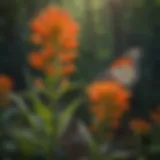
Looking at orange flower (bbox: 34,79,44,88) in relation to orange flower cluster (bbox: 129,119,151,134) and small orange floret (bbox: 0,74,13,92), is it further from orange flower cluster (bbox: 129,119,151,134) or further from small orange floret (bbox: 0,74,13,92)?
orange flower cluster (bbox: 129,119,151,134)

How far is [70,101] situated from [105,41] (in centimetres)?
14

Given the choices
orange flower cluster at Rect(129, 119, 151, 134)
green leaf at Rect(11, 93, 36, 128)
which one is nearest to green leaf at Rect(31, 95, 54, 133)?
green leaf at Rect(11, 93, 36, 128)

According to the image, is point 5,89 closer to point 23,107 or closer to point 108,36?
point 23,107

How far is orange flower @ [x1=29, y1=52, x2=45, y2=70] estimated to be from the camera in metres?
0.77

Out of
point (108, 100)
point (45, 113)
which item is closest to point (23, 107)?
point (45, 113)

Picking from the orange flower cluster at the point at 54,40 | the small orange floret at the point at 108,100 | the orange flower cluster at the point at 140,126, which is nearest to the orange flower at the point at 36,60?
the orange flower cluster at the point at 54,40

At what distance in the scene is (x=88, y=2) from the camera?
0.78 meters

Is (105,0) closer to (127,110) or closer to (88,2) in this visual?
(88,2)

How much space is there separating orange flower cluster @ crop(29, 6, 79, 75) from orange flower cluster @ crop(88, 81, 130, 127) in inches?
2.6

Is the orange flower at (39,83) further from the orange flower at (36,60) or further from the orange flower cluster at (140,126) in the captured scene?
the orange flower cluster at (140,126)

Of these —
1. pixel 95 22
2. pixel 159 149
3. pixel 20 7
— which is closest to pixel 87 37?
pixel 95 22

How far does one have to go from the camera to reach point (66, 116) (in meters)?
0.76

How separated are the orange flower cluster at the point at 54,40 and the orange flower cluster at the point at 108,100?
0.22ft

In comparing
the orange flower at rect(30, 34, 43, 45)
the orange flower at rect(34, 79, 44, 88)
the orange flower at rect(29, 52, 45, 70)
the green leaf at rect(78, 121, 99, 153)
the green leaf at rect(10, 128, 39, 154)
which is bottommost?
the green leaf at rect(78, 121, 99, 153)
